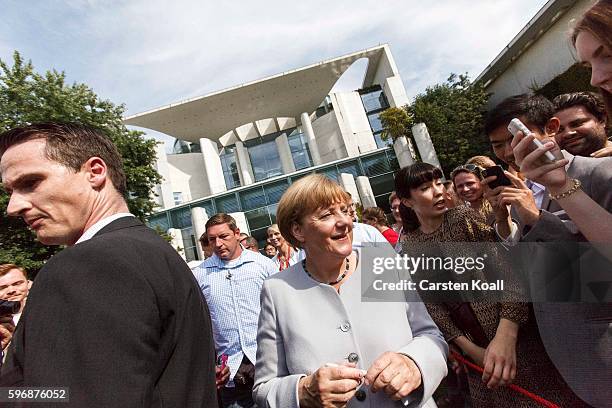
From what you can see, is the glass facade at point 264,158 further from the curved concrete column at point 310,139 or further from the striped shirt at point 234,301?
the striped shirt at point 234,301

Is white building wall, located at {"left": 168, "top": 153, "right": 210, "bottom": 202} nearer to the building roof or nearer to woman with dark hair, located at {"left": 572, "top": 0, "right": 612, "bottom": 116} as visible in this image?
the building roof

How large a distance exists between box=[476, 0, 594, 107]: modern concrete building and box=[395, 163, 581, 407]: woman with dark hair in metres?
18.7

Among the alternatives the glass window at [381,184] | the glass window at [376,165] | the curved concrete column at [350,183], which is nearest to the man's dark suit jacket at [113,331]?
the curved concrete column at [350,183]

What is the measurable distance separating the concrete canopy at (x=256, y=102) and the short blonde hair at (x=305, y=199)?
31803mm

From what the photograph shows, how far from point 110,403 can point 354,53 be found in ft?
112

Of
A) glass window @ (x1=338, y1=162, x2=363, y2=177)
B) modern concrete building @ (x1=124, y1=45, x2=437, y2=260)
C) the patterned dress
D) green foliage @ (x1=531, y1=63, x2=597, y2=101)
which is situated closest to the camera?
the patterned dress

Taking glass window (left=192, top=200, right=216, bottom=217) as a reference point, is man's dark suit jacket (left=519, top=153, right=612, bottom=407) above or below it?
below

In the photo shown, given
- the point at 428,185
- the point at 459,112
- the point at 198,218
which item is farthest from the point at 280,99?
the point at 428,185

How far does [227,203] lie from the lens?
32.9 metres

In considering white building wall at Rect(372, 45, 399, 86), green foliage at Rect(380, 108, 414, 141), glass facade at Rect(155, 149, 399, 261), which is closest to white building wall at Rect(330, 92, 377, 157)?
glass facade at Rect(155, 149, 399, 261)

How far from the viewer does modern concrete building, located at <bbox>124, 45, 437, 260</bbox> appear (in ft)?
102

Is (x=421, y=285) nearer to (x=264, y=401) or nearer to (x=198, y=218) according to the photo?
(x=264, y=401)

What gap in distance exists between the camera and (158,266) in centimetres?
117

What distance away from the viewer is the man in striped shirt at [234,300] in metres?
3.56
